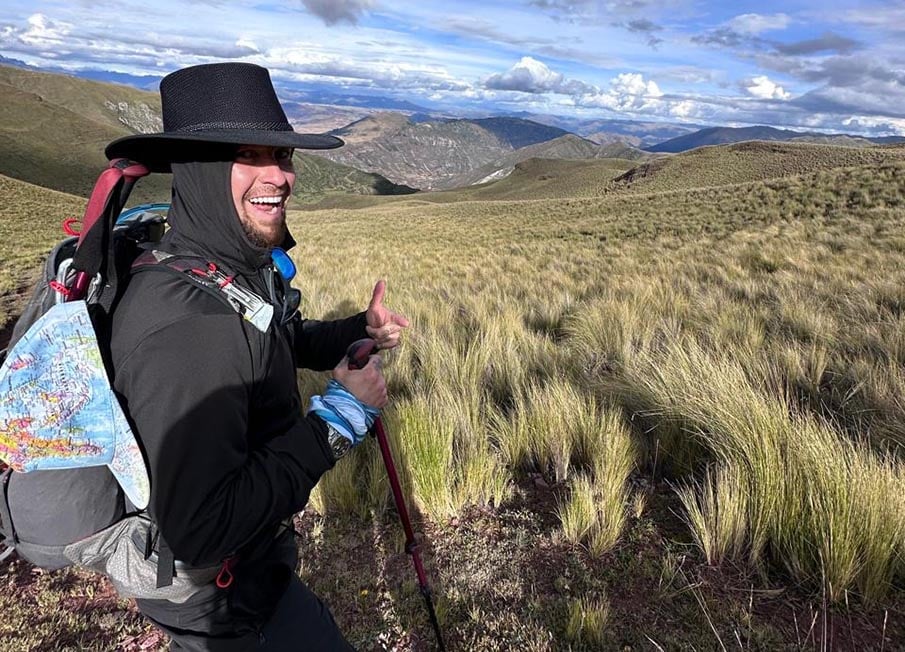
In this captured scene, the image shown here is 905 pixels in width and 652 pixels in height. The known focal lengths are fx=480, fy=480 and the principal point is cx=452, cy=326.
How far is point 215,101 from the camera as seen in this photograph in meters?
1.67

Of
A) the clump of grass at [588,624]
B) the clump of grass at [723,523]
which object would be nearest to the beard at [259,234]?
the clump of grass at [588,624]

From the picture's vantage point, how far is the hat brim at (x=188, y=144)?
5.00ft

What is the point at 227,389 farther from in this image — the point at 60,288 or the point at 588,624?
the point at 588,624

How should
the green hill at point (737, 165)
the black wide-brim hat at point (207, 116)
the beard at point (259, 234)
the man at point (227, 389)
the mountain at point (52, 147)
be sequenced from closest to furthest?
the man at point (227, 389), the black wide-brim hat at point (207, 116), the beard at point (259, 234), the green hill at point (737, 165), the mountain at point (52, 147)

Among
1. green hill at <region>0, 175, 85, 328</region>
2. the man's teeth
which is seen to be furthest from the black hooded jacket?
green hill at <region>0, 175, 85, 328</region>

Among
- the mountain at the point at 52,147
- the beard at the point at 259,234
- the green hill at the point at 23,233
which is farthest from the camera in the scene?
the mountain at the point at 52,147

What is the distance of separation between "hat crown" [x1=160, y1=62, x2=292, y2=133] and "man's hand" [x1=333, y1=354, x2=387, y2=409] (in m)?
0.94

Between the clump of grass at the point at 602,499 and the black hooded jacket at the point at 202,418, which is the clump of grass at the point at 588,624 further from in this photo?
the black hooded jacket at the point at 202,418

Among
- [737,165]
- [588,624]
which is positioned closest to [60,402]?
[588,624]

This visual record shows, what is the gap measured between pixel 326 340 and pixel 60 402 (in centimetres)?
138

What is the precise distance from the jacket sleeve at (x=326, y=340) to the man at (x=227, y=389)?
48 cm

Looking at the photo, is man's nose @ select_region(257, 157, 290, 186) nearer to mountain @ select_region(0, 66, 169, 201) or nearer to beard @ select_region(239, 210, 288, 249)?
beard @ select_region(239, 210, 288, 249)

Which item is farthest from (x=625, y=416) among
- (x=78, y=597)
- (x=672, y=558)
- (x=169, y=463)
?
(x=78, y=597)

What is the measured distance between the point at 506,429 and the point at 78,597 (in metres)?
2.73
